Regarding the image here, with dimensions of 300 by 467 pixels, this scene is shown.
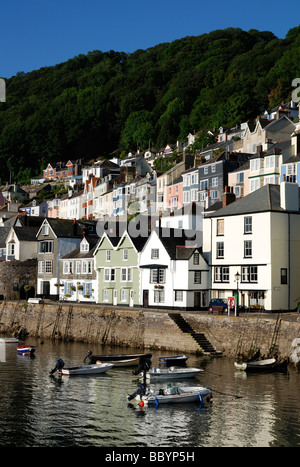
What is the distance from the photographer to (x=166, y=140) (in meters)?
188

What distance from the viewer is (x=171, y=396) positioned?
32.3m

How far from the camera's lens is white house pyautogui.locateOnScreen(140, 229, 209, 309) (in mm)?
55156

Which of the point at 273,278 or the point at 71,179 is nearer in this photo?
the point at 273,278

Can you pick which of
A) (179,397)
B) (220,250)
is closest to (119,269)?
(220,250)

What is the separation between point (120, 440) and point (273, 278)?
28.7m

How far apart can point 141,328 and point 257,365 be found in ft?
45.8

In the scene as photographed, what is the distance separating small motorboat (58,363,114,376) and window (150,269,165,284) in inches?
656

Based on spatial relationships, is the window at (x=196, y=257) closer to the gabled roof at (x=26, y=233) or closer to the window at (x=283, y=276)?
the window at (x=283, y=276)

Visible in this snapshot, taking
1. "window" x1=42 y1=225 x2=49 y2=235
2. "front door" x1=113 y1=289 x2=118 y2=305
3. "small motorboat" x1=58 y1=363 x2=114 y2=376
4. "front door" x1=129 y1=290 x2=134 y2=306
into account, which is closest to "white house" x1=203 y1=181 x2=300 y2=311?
"front door" x1=129 y1=290 x2=134 y2=306

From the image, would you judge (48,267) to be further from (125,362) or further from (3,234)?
(125,362)

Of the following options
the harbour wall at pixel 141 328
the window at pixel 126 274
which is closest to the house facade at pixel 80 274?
the window at pixel 126 274

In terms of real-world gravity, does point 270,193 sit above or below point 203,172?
below
